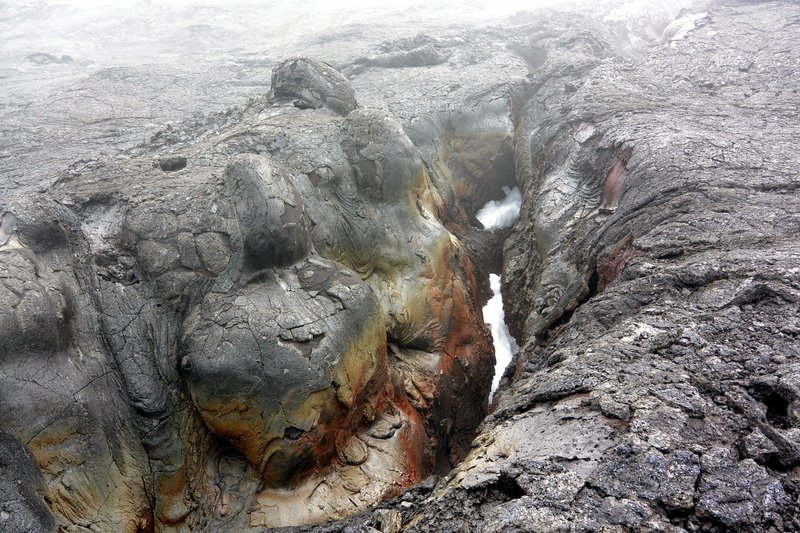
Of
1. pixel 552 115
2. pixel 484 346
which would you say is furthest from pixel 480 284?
pixel 552 115

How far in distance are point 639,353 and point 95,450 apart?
320cm

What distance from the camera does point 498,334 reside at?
5.60 m

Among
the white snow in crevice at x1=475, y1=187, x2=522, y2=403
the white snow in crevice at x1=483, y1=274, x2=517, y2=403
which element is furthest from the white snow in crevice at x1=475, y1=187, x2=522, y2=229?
the white snow in crevice at x1=483, y1=274, x2=517, y2=403

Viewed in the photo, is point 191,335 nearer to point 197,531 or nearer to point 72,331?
point 72,331

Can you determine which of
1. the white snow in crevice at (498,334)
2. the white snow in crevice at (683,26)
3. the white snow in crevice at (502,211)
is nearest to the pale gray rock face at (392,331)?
the white snow in crevice at (498,334)

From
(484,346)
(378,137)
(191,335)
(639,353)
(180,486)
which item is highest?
(378,137)

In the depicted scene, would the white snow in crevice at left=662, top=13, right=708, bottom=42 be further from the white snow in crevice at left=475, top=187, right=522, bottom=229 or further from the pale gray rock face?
the white snow in crevice at left=475, top=187, right=522, bottom=229

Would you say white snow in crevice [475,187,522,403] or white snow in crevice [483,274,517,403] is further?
white snow in crevice [475,187,522,403]

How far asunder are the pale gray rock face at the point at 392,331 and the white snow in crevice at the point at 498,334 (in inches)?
7.0

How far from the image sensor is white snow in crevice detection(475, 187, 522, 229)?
6.62 m

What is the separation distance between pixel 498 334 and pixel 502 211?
1.93 m

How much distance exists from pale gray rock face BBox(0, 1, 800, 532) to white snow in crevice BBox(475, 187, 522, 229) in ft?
1.56

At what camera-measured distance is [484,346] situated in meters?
5.07

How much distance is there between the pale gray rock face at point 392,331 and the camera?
7.47ft
